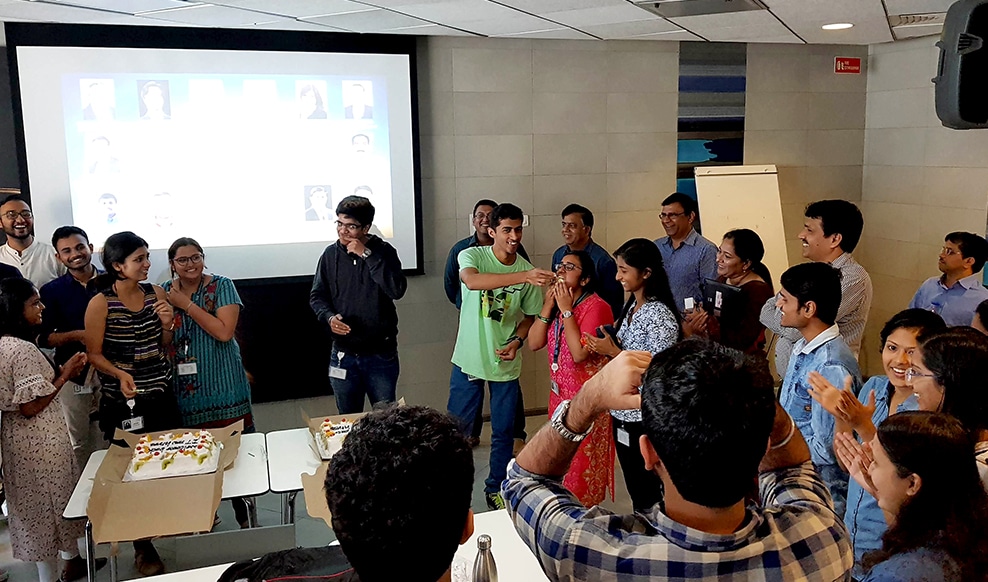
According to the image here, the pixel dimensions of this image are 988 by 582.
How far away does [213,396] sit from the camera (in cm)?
347

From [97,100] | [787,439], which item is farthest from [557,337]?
[97,100]

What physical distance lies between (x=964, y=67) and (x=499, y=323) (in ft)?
7.92

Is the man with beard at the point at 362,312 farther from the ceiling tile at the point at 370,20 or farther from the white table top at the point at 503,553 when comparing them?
the white table top at the point at 503,553

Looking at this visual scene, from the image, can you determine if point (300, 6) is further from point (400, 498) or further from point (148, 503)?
point (400, 498)

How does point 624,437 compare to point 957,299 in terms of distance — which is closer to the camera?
point 624,437

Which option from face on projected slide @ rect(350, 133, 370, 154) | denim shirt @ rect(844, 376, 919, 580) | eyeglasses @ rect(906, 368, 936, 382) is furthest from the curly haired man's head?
face on projected slide @ rect(350, 133, 370, 154)

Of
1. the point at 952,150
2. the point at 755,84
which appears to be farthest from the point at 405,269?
the point at 952,150

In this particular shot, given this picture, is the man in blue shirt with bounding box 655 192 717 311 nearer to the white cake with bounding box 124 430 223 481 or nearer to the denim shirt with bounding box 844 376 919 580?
the denim shirt with bounding box 844 376 919 580

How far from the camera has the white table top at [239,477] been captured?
2.59 metres

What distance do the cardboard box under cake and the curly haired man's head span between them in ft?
5.03

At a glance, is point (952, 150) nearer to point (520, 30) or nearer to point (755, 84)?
point (755, 84)

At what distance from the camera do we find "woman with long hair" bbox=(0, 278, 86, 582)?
295cm

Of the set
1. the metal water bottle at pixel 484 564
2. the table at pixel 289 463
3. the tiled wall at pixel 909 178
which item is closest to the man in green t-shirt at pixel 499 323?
the table at pixel 289 463

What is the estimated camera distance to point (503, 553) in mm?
2203
